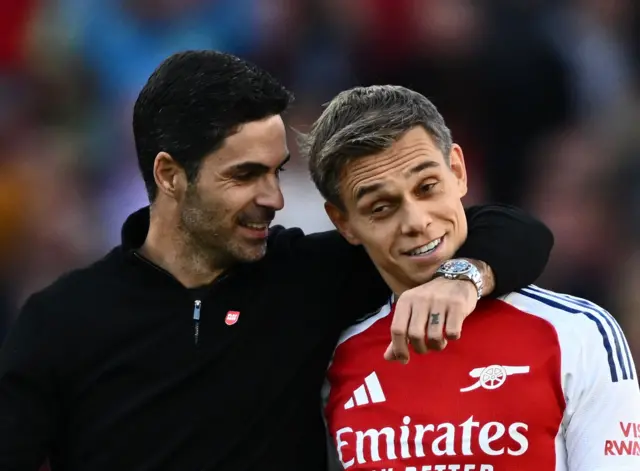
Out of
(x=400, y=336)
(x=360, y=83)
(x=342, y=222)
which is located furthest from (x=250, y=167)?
(x=360, y=83)

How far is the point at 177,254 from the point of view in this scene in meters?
2.41

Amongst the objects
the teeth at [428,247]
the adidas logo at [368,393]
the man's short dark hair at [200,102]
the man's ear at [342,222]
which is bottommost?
the adidas logo at [368,393]

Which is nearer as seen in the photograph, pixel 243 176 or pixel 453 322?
pixel 453 322

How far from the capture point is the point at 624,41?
4410 millimetres

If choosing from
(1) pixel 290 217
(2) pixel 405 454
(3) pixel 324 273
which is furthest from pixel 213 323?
(1) pixel 290 217

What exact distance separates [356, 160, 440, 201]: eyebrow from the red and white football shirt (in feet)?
1.10

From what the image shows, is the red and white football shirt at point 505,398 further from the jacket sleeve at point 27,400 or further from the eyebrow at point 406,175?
the jacket sleeve at point 27,400

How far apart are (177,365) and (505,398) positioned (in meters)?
0.73

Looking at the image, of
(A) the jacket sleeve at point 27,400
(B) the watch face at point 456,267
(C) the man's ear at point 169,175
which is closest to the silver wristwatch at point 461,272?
(B) the watch face at point 456,267

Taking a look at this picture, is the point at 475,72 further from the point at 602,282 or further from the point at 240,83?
the point at 240,83

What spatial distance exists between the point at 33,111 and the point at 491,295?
10.4ft

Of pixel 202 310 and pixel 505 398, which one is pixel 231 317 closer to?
pixel 202 310

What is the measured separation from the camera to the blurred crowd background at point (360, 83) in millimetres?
4195

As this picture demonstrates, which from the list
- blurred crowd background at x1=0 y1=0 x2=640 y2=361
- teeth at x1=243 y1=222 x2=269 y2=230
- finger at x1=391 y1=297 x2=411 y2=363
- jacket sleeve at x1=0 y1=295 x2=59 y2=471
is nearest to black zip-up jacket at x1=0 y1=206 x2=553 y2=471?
jacket sleeve at x1=0 y1=295 x2=59 y2=471
